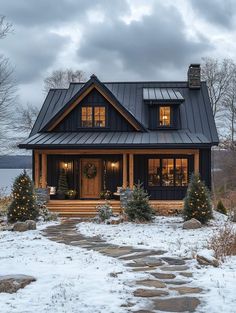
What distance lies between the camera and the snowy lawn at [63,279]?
241 inches

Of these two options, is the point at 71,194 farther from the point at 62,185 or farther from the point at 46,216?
the point at 46,216

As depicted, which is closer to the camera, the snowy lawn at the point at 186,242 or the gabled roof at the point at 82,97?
the snowy lawn at the point at 186,242

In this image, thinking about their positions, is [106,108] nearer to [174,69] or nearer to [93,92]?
[93,92]

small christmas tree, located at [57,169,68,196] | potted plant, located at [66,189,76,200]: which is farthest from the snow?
small christmas tree, located at [57,169,68,196]

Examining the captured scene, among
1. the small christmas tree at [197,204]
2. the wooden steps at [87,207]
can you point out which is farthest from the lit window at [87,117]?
the small christmas tree at [197,204]

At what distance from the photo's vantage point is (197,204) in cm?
1552

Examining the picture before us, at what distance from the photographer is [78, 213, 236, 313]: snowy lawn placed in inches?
254

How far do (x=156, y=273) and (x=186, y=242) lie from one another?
11.6 feet

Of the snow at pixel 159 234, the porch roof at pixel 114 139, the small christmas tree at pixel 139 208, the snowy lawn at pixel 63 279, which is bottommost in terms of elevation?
the snow at pixel 159 234

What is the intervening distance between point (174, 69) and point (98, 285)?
33.1 metres

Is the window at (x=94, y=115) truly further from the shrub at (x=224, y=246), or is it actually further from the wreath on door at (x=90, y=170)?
the shrub at (x=224, y=246)

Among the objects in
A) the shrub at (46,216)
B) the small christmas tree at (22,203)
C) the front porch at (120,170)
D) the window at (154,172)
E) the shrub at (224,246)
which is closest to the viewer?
the shrub at (224,246)

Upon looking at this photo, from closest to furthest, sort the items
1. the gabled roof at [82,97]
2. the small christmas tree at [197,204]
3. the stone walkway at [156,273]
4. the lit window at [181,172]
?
the stone walkway at [156,273] < the small christmas tree at [197,204] < the gabled roof at [82,97] < the lit window at [181,172]

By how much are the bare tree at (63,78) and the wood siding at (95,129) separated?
1842 centimetres
